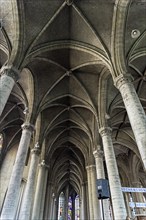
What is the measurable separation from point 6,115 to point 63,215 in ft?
71.3

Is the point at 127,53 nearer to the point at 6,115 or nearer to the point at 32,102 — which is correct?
the point at 32,102

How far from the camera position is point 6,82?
798 centimetres

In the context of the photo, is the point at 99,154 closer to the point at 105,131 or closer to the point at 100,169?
the point at 100,169

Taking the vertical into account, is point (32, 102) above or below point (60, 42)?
below

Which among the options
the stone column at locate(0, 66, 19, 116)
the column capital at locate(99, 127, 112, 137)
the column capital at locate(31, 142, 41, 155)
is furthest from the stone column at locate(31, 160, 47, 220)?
the stone column at locate(0, 66, 19, 116)

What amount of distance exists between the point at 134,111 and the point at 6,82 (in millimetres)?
5894

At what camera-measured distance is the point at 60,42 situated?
1151 cm

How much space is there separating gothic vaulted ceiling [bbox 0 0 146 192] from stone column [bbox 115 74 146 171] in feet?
3.33

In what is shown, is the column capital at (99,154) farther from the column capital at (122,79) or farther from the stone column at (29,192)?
the column capital at (122,79)

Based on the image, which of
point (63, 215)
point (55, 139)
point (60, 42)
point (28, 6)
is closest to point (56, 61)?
point (60, 42)

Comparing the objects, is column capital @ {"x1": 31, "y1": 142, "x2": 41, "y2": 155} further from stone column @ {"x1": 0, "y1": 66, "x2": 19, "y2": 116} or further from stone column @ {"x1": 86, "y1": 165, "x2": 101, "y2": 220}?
stone column @ {"x1": 0, "y1": 66, "x2": 19, "y2": 116}

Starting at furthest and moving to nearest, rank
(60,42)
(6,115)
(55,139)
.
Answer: (55,139) < (6,115) < (60,42)

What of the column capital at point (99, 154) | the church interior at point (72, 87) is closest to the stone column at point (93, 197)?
the church interior at point (72, 87)

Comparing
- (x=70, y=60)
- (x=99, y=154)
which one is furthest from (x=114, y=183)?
(x=70, y=60)
